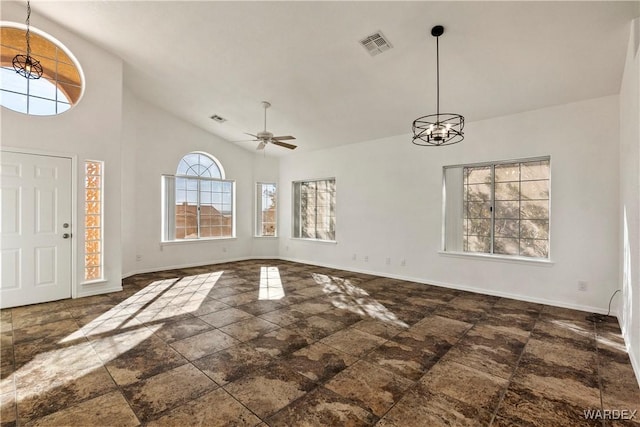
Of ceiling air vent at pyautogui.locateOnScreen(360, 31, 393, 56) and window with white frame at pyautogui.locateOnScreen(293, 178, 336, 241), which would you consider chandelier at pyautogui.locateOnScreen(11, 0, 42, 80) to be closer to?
ceiling air vent at pyautogui.locateOnScreen(360, 31, 393, 56)

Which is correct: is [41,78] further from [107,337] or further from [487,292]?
[487,292]

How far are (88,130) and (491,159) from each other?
650 cm

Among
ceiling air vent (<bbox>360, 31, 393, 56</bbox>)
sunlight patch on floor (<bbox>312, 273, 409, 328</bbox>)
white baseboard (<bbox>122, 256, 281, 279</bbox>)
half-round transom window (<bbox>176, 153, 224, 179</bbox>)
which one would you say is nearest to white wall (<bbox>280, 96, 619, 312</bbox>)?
sunlight patch on floor (<bbox>312, 273, 409, 328</bbox>)

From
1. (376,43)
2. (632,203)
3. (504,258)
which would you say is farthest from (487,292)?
(376,43)

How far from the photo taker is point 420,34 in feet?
11.0

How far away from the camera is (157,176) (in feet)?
21.4

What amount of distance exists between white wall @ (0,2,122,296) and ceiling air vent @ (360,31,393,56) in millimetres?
4044

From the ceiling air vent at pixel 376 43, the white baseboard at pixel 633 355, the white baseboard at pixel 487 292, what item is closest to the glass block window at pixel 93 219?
the ceiling air vent at pixel 376 43

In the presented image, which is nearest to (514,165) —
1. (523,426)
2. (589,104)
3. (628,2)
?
(589,104)

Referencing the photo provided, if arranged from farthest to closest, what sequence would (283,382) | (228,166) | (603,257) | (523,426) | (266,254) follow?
1. (266,254)
2. (228,166)
3. (603,257)
4. (283,382)
5. (523,426)

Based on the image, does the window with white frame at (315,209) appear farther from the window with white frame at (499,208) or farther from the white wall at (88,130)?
the white wall at (88,130)

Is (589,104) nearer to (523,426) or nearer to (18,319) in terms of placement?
(523,426)

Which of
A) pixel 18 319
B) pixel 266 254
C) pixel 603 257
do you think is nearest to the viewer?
pixel 18 319

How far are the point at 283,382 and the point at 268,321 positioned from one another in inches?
53.1
